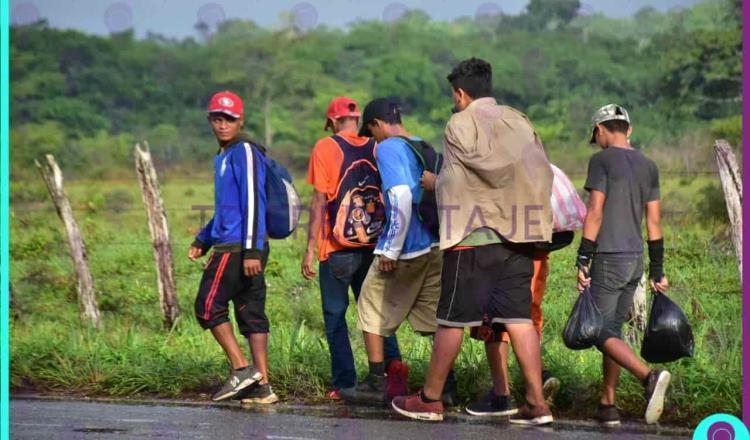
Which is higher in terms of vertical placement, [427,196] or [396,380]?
[427,196]

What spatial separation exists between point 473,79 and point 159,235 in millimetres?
4192

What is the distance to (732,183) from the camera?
7.98m

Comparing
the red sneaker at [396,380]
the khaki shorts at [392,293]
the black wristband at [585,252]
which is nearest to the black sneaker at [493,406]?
the red sneaker at [396,380]

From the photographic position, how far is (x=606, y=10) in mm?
40375

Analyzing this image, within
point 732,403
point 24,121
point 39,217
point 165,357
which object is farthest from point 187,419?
point 24,121

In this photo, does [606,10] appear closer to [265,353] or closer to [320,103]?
[320,103]

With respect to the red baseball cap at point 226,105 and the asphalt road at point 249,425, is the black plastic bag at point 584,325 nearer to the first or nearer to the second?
the asphalt road at point 249,425

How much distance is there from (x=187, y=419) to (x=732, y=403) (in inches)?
106

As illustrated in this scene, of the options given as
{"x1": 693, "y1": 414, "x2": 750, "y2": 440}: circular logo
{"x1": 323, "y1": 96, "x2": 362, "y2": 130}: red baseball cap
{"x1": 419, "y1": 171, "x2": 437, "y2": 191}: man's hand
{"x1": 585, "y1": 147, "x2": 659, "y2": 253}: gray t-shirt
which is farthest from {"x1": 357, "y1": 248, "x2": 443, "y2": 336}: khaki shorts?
{"x1": 693, "y1": 414, "x2": 750, "y2": 440}: circular logo

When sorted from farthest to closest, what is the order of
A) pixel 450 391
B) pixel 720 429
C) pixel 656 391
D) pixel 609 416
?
pixel 450 391 < pixel 609 416 < pixel 656 391 < pixel 720 429

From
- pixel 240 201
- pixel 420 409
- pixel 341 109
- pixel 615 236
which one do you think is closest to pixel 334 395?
pixel 420 409

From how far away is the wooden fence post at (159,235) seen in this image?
34.8 ft

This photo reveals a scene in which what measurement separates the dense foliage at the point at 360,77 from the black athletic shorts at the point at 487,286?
1637 centimetres

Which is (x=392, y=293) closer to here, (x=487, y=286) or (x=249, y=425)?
(x=487, y=286)
